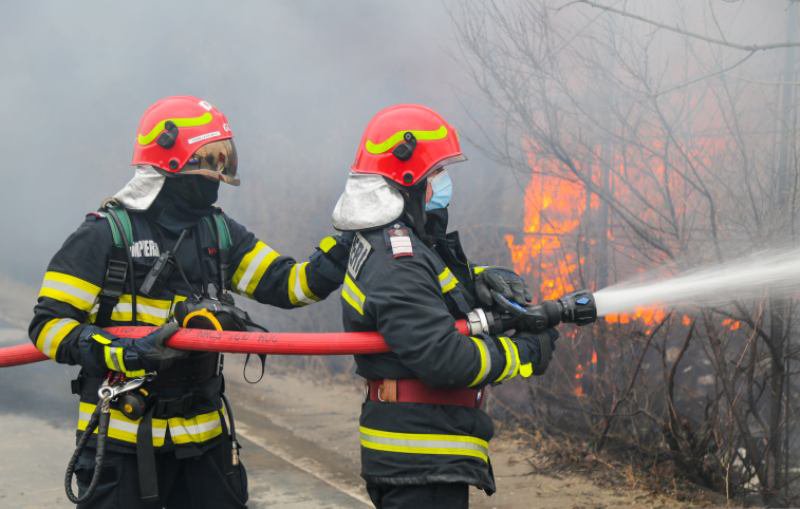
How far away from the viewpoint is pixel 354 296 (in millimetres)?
2906

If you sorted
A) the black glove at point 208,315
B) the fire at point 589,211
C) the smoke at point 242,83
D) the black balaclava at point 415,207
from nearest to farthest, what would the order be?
1. the black balaclava at point 415,207
2. the black glove at point 208,315
3. the fire at point 589,211
4. the smoke at point 242,83

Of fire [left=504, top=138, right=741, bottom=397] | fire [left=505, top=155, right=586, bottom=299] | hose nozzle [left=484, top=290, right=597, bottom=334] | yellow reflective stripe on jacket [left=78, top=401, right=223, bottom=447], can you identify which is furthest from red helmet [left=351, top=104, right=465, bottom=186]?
fire [left=505, top=155, right=586, bottom=299]

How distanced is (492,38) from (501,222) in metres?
2.14

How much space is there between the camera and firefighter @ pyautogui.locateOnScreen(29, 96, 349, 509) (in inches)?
120

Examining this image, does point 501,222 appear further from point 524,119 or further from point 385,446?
point 385,446

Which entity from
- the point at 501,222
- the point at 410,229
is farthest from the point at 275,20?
the point at 410,229

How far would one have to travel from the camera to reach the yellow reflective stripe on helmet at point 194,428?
319 cm

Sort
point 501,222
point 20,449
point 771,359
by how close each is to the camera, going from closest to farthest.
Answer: point 771,359 < point 20,449 < point 501,222

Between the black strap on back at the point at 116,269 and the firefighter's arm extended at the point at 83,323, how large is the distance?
0.08ft

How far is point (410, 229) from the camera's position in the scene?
2.94 m

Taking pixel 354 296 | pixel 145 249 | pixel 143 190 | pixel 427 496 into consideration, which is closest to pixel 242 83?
pixel 143 190

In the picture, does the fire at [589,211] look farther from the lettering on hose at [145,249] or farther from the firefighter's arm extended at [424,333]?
the lettering on hose at [145,249]

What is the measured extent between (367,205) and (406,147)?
24 cm

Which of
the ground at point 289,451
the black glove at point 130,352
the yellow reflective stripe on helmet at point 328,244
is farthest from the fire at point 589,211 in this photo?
the black glove at point 130,352
